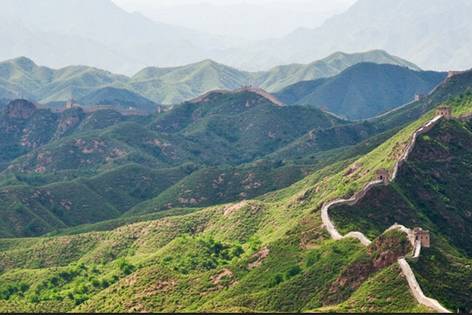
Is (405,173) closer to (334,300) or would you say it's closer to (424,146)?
(424,146)

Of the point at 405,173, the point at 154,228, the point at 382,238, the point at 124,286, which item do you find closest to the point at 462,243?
the point at 405,173

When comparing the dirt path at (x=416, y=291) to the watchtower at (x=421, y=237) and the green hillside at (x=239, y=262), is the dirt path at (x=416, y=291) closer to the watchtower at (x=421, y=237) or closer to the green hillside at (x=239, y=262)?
the green hillside at (x=239, y=262)

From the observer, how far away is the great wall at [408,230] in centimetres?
9278

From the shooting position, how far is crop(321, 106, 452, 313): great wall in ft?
304

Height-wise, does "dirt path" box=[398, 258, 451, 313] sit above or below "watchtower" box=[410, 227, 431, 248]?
below

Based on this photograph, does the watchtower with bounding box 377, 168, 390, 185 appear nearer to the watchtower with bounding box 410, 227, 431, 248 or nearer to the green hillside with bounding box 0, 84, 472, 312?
the green hillside with bounding box 0, 84, 472, 312

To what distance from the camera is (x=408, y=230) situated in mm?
103938

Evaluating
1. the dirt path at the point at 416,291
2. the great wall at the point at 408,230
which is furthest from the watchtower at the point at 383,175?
the dirt path at the point at 416,291

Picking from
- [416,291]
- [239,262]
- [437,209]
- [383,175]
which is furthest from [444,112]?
[416,291]

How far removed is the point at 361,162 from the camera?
162m

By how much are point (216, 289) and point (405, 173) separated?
36.9m

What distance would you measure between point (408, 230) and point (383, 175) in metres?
28.1

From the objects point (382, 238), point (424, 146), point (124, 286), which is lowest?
point (124, 286)

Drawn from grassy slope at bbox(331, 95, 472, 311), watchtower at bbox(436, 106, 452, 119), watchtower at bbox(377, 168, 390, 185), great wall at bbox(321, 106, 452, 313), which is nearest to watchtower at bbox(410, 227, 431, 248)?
great wall at bbox(321, 106, 452, 313)
